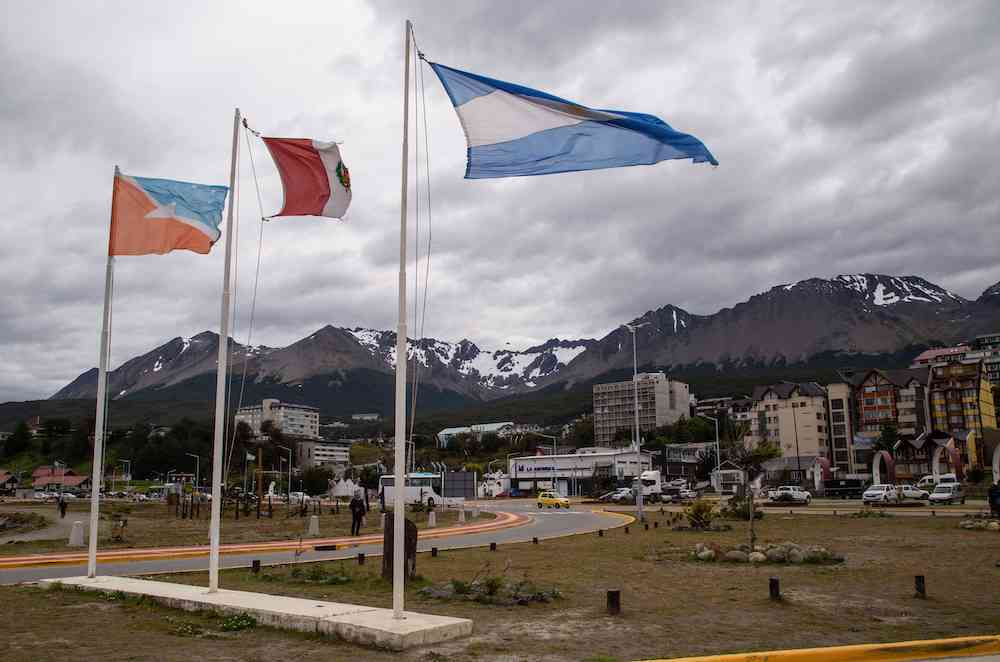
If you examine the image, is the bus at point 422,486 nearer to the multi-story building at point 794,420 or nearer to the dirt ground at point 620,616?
the dirt ground at point 620,616

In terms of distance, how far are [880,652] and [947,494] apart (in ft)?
174

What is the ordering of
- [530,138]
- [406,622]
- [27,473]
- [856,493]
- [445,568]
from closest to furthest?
[406,622] < [530,138] < [445,568] < [856,493] < [27,473]

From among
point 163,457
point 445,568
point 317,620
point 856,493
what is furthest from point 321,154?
point 163,457

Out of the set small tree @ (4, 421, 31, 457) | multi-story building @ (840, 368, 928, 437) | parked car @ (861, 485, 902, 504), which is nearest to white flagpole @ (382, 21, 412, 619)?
parked car @ (861, 485, 902, 504)

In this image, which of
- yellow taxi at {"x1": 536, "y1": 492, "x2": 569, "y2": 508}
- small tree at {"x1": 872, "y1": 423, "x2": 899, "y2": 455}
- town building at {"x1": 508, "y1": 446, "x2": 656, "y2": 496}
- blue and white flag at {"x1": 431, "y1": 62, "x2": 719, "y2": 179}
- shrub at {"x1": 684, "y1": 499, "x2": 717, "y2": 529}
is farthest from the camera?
small tree at {"x1": 872, "y1": 423, "x2": 899, "y2": 455}

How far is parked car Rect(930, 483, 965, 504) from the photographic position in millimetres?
54844

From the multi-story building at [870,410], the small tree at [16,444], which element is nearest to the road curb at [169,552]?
the multi-story building at [870,410]

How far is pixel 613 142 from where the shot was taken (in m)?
11.9

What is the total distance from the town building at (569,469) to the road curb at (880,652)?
4091 inches

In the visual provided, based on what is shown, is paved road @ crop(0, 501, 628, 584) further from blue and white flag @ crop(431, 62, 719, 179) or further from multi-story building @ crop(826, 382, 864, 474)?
multi-story building @ crop(826, 382, 864, 474)

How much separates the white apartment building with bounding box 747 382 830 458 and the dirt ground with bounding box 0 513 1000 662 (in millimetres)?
124497

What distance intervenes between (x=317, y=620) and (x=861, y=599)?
9336mm

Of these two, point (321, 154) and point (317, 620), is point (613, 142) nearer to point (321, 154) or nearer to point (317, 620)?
point (321, 154)

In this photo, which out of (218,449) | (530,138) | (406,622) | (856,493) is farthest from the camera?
(856,493)
